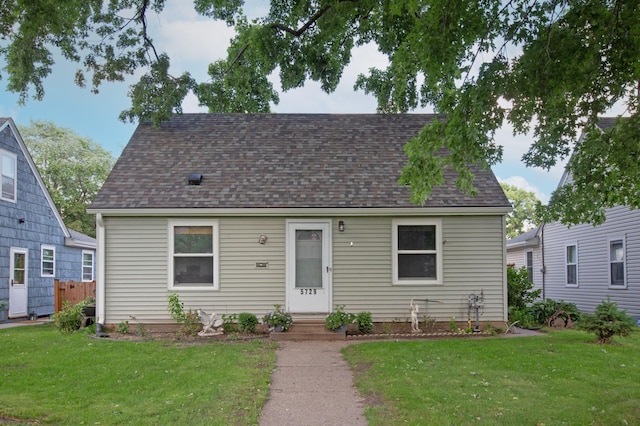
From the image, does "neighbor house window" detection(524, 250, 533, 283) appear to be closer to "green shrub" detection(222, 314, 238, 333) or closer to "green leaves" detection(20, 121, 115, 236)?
"green shrub" detection(222, 314, 238, 333)

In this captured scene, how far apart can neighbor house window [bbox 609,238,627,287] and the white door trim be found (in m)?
8.97

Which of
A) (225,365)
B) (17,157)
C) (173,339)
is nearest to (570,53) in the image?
(225,365)

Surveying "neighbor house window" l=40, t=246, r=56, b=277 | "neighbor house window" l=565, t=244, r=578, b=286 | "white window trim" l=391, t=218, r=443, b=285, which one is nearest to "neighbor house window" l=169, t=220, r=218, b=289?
"white window trim" l=391, t=218, r=443, b=285

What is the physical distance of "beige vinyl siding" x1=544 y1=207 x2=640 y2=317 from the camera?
50.1ft

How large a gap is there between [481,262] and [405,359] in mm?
4517

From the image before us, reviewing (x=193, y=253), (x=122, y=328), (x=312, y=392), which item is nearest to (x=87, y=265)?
(x=122, y=328)

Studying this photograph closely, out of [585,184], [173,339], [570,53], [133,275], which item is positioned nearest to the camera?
[570,53]

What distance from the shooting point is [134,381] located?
23.3ft

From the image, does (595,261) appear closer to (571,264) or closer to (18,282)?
(571,264)

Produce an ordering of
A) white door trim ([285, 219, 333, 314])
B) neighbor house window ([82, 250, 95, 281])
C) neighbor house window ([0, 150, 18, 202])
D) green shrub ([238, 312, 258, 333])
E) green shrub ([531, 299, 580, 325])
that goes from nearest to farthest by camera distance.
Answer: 1. green shrub ([238, 312, 258, 333])
2. white door trim ([285, 219, 333, 314])
3. green shrub ([531, 299, 580, 325])
4. neighbor house window ([0, 150, 18, 202])
5. neighbor house window ([82, 250, 95, 281])

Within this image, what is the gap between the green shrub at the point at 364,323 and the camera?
11703 millimetres

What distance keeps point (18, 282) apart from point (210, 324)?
865 cm

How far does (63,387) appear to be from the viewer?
6.76 m

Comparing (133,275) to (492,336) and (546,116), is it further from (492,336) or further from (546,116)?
(546,116)
